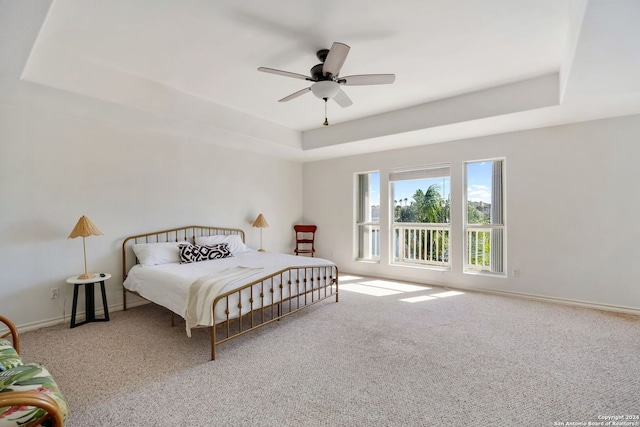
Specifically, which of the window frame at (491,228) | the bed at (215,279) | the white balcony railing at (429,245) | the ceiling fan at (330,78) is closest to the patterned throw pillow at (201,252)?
the bed at (215,279)

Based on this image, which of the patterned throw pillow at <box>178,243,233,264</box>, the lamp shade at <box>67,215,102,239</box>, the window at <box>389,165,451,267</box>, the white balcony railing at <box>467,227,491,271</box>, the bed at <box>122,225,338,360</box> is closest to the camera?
the bed at <box>122,225,338,360</box>

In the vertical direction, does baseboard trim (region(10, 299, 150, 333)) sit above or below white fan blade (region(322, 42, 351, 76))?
below

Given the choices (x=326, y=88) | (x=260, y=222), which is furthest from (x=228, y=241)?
(x=326, y=88)

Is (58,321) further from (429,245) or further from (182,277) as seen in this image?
(429,245)

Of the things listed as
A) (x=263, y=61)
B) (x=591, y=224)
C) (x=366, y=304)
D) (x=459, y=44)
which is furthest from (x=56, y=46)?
(x=591, y=224)

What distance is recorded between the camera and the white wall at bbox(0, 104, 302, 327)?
3055 millimetres

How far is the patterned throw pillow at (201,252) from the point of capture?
3.83 meters

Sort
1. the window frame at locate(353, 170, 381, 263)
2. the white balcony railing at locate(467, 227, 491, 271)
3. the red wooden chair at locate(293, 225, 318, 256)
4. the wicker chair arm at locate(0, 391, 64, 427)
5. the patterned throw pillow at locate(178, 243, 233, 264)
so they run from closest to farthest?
the wicker chair arm at locate(0, 391, 64, 427)
the patterned throw pillow at locate(178, 243, 233, 264)
the white balcony railing at locate(467, 227, 491, 271)
the window frame at locate(353, 170, 381, 263)
the red wooden chair at locate(293, 225, 318, 256)

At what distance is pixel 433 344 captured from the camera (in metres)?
2.75

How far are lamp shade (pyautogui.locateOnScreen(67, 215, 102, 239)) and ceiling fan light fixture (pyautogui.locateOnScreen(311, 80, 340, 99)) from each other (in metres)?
2.96

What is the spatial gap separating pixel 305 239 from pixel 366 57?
4.25 metres

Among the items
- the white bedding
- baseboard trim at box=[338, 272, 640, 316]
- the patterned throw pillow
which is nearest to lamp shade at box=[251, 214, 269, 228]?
the patterned throw pillow

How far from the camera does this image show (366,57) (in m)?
2.84

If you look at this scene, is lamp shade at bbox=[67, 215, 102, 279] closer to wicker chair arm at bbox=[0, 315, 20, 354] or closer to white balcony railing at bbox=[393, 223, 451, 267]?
wicker chair arm at bbox=[0, 315, 20, 354]
